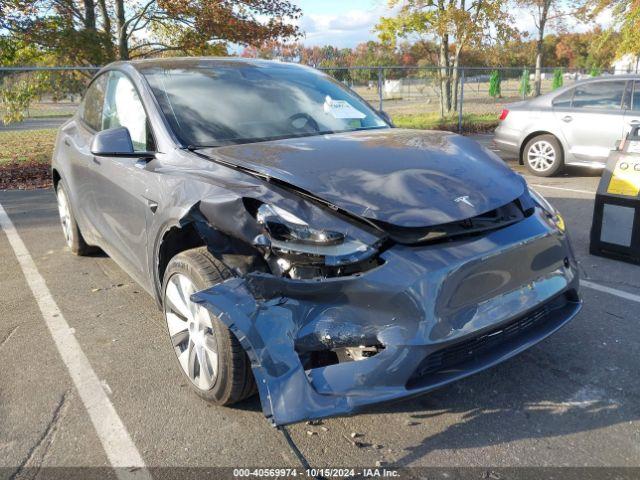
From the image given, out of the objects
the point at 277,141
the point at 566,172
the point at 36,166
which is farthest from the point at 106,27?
the point at 277,141

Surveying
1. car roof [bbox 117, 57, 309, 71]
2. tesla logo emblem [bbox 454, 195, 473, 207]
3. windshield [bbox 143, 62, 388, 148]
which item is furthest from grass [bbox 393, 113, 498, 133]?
tesla logo emblem [bbox 454, 195, 473, 207]

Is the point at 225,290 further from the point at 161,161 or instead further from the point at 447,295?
the point at 161,161

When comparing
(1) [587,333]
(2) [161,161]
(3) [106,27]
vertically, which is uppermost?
(3) [106,27]

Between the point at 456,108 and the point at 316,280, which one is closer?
the point at 316,280

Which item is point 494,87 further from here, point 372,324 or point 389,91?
point 372,324

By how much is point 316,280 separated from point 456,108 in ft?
57.4

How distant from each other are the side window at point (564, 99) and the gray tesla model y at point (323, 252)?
6516 mm

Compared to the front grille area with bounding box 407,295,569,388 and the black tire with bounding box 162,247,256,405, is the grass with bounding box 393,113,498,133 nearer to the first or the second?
the front grille area with bounding box 407,295,569,388

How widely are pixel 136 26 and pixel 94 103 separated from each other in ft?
29.4

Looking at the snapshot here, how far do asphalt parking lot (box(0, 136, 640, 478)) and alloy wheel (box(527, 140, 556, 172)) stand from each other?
565cm

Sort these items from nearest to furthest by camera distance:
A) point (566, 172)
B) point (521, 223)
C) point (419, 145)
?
point (521, 223) → point (419, 145) → point (566, 172)

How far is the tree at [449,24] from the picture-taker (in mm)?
18156

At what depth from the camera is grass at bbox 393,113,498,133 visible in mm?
16422

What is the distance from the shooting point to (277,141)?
3.23 metres
